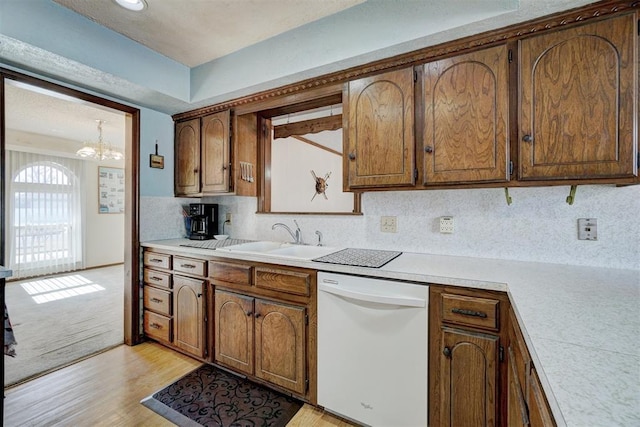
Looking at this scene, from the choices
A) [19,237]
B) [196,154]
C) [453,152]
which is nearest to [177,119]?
[196,154]

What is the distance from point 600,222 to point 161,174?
336cm

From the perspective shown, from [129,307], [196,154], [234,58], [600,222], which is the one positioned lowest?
[129,307]

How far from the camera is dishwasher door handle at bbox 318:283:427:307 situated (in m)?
1.36

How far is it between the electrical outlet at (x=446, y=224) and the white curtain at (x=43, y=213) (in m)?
6.43

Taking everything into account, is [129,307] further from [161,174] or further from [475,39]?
[475,39]

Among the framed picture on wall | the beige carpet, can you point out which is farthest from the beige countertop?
the framed picture on wall

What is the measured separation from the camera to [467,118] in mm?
1543

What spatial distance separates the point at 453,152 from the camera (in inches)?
62.3

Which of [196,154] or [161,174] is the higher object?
[196,154]

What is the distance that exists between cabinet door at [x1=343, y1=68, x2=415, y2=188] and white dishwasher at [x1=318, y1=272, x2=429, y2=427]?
0.67 meters

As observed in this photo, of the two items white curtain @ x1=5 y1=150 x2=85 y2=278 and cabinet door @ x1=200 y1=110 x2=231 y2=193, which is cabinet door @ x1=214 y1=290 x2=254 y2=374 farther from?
white curtain @ x1=5 y1=150 x2=85 y2=278

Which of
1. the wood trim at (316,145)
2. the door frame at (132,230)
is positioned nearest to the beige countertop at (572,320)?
the wood trim at (316,145)

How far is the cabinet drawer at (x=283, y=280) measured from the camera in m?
1.70

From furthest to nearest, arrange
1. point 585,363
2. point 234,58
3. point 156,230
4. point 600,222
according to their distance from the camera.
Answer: point 156,230, point 234,58, point 600,222, point 585,363
